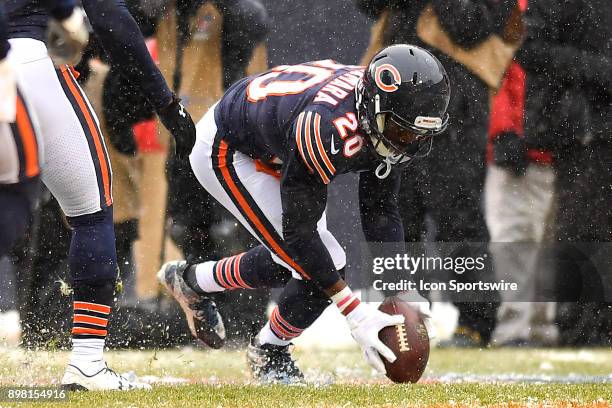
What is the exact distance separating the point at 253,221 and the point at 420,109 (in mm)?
916

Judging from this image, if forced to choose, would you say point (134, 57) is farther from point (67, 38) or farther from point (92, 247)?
point (92, 247)

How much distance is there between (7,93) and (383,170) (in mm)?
1802

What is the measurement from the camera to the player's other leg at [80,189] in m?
3.69

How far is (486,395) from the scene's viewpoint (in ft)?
12.4

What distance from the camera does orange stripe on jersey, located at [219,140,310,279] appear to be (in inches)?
171

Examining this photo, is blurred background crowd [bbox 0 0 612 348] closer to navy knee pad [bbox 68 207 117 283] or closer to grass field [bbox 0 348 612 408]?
grass field [bbox 0 348 612 408]

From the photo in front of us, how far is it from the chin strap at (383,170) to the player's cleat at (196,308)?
1110 millimetres

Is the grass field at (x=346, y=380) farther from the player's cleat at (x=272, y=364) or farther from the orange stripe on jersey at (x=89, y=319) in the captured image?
the orange stripe on jersey at (x=89, y=319)

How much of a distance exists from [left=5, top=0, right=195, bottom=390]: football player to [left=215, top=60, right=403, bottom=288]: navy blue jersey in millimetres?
379

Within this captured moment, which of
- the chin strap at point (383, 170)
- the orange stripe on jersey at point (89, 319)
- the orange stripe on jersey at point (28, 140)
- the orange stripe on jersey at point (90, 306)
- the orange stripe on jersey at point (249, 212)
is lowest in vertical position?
the orange stripe on jersey at point (89, 319)

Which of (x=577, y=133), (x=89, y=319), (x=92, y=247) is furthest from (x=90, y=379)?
(x=577, y=133)

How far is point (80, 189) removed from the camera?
3.80 meters

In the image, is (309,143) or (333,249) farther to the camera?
(333,249)

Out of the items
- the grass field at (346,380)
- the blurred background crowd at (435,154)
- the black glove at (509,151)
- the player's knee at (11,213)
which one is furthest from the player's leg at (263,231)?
the black glove at (509,151)
